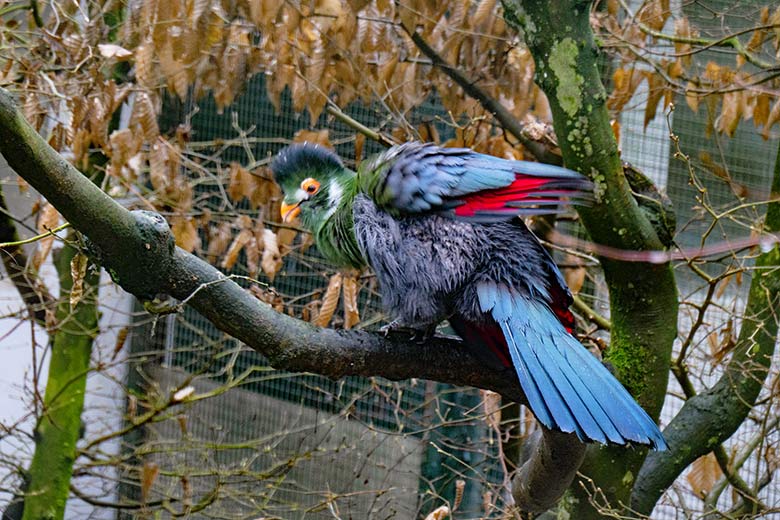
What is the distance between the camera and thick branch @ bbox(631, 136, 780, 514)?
2158 millimetres

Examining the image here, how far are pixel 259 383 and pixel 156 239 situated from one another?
9.55 ft

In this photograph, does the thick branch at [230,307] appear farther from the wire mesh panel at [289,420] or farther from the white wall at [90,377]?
the white wall at [90,377]

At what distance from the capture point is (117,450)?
4293mm

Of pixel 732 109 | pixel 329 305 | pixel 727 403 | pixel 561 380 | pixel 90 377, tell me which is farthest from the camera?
pixel 90 377

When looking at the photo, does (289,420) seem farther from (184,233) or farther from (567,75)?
(567,75)

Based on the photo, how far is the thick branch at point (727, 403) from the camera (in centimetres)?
216

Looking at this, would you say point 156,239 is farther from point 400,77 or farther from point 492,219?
point 400,77

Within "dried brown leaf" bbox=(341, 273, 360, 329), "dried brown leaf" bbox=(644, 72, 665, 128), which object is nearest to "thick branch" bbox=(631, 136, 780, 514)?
"dried brown leaf" bbox=(644, 72, 665, 128)

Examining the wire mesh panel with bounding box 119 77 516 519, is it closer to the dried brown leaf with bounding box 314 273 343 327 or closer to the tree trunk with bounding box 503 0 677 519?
the dried brown leaf with bounding box 314 273 343 327

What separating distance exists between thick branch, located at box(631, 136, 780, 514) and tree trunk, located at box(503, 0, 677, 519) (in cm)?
16

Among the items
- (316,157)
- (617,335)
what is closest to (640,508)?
(617,335)

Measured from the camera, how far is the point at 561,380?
5.35ft

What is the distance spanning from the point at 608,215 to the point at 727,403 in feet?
2.21

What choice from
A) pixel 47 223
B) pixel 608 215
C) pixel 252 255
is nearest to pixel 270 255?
pixel 252 255
